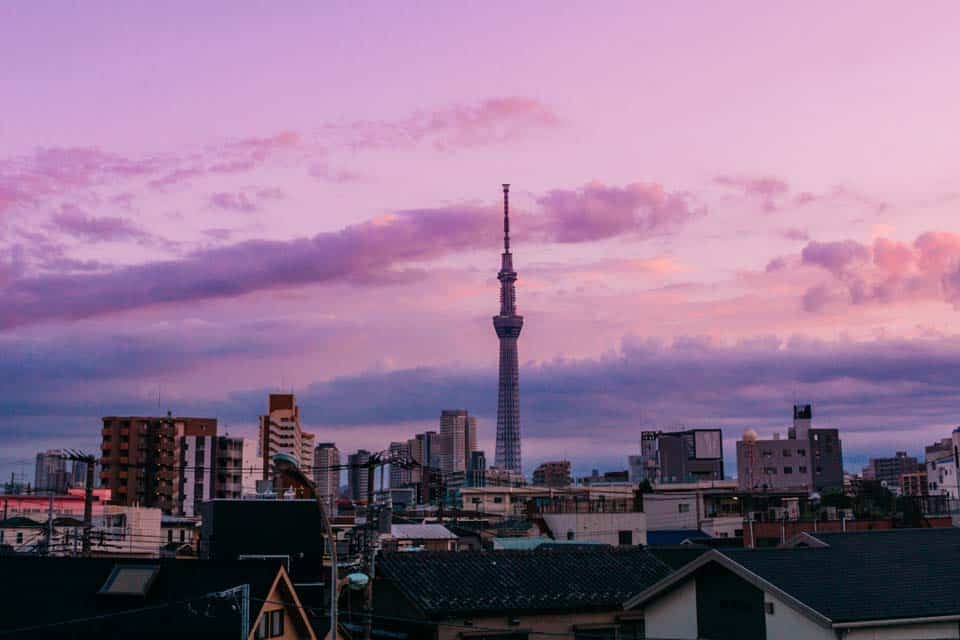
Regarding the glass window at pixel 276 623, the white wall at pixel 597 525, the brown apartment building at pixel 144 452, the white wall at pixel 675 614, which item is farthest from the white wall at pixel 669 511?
the brown apartment building at pixel 144 452

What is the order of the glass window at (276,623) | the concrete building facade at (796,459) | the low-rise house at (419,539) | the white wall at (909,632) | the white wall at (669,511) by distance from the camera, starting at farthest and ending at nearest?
the concrete building facade at (796,459)
the white wall at (669,511)
the low-rise house at (419,539)
the glass window at (276,623)
the white wall at (909,632)

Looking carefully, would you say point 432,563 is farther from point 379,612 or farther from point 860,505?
point 860,505

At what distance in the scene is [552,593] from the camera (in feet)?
125

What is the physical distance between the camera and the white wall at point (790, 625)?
27875 millimetres

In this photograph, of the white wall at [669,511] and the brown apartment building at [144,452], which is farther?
the brown apartment building at [144,452]

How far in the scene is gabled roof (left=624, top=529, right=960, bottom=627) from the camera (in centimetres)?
2820

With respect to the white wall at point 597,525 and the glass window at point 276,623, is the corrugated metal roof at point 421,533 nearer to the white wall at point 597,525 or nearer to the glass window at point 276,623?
the white wall at point 597,525

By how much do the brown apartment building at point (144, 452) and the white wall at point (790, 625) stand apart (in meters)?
136

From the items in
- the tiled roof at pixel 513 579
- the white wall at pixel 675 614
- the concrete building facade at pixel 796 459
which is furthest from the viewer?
the concrete building facade at pixel 796 459

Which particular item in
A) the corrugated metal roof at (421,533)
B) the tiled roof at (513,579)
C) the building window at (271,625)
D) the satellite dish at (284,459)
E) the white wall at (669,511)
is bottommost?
the building window at (271,625)

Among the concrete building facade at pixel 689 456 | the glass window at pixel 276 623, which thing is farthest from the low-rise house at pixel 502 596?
the concrete building facade at pixel 689 456

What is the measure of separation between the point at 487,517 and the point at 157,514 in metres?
35.4

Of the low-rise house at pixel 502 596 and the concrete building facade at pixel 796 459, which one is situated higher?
the concrete building facade at pixel 796 459

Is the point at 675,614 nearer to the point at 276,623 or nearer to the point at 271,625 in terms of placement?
the point at 276,623
